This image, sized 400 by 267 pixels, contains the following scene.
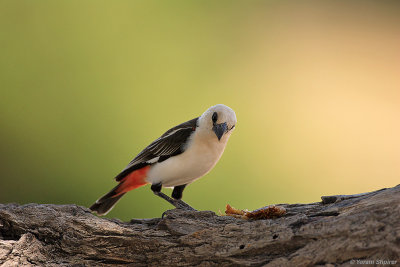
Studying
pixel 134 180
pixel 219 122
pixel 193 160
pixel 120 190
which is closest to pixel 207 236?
pixel 193 160

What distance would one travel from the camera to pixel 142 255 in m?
2.87

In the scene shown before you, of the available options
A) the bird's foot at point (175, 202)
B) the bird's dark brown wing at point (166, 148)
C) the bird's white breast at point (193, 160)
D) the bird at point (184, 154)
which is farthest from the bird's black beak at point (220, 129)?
the bird's foot at point (175, 202)

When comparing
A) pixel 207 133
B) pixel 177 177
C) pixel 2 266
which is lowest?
pixel 2 266

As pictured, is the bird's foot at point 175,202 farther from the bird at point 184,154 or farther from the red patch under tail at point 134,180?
the red patch under tail at point 134,180

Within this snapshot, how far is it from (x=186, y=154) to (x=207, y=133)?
23cm

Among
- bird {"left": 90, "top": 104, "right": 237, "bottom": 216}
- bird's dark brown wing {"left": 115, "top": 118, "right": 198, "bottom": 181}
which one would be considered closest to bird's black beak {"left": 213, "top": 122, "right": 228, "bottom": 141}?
bird {"left": 90, "top": 104, "right": 237, "bottom": 216}

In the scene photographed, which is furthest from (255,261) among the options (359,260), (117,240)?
(117,240)

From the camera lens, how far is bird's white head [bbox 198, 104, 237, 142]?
11.7ft

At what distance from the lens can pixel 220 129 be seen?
11.6 feet

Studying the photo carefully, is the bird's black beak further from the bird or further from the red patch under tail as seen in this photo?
the red patch under tail

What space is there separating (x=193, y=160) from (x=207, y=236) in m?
0.91

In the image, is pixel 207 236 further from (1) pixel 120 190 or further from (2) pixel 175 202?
(1) pixel 120 190

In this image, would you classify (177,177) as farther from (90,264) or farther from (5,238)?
(5,238)

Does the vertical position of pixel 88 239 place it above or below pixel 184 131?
below
